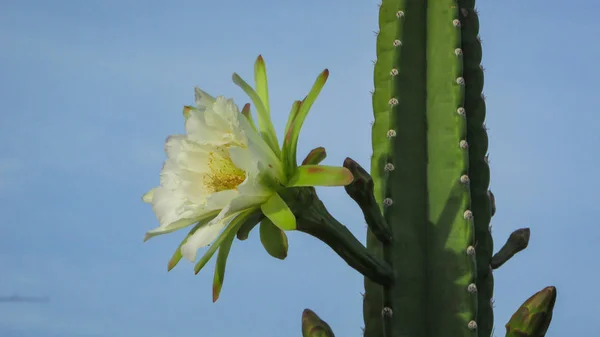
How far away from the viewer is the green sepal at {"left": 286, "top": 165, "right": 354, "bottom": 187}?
7.18 ft

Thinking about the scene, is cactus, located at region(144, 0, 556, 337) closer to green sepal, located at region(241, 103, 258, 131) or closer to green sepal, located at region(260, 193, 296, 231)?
green sepal, located at region(241, 103, 258, 131)

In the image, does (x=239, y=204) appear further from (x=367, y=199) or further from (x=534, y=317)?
(x=534, y=317)

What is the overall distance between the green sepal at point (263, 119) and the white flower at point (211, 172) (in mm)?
52

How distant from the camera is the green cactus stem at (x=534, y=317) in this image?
266 cm

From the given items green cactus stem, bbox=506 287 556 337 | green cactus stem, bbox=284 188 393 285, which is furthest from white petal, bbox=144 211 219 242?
green cactus stem, bbox=506 287 556 337

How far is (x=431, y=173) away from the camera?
8.91ft

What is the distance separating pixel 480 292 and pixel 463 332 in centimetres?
22

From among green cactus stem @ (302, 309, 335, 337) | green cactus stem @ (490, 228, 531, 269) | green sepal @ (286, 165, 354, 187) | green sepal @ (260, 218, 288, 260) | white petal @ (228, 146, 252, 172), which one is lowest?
green cactus stem @ (302, 309, 335, 337)

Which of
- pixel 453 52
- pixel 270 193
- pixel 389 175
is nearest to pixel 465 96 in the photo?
pixel 453 52

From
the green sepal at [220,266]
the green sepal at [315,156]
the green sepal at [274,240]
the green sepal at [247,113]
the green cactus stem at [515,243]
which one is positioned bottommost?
the green sepal at [220,266]

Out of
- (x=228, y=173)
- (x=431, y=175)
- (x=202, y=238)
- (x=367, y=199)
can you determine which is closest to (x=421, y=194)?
(x=431, y=175)

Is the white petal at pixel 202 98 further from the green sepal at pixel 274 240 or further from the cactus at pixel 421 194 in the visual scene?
the green sepal at pixel 274 240

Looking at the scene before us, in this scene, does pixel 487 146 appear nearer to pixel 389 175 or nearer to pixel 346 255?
pixel 389 175

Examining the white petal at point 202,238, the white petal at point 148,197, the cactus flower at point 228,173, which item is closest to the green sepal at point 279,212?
the cactus flower at point 228,173
